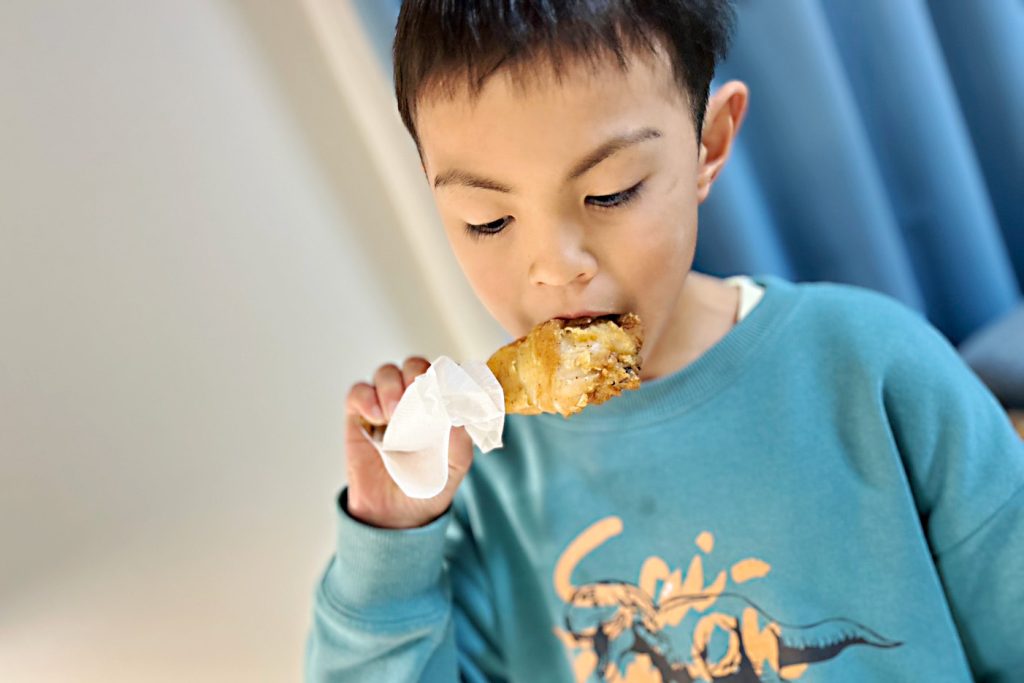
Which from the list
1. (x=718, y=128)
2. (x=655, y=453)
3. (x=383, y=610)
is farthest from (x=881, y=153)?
(x=383, y=610)

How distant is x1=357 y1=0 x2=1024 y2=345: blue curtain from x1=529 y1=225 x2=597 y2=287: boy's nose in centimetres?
50

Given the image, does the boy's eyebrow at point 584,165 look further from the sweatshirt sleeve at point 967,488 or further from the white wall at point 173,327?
the white wall at point 173,327

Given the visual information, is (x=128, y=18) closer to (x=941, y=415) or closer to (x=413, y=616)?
(x=413, y=616)

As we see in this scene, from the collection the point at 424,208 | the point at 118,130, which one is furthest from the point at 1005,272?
the point at 118,130

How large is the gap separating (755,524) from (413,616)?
1.31 ft

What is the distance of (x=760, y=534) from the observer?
2.86 feet

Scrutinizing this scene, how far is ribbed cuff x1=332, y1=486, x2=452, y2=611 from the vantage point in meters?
0.91

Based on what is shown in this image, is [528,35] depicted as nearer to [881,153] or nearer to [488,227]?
[488,227]

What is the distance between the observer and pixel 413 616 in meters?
0.93

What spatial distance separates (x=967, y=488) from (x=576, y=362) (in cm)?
44

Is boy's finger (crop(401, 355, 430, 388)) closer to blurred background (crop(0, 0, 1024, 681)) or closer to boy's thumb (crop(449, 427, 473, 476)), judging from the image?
boy's thumb (crop(449, 427, 473, 476))

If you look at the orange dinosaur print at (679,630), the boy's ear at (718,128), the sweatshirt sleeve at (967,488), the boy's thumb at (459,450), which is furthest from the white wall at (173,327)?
the sweatshirt sleeve at (967,488)

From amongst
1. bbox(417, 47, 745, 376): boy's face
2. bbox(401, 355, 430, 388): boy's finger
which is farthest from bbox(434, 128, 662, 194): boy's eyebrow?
bbox(401, 355, 430, 388): boy's finger

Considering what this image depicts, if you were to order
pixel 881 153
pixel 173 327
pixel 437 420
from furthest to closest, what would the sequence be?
pixel 881 153, pixel 173 327, pixel 437 420
